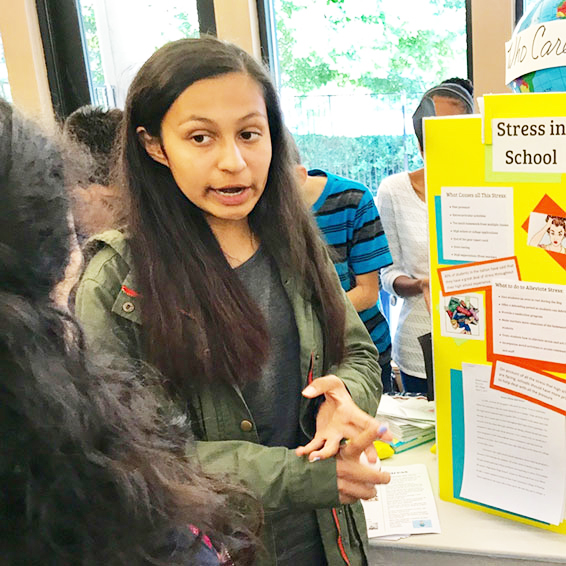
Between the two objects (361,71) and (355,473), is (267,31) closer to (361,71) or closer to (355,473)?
(361,71)

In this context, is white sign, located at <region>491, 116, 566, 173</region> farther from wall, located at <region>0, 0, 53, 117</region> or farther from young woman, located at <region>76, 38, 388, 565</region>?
wall, located at <region>0, 0, 53, 117</region>

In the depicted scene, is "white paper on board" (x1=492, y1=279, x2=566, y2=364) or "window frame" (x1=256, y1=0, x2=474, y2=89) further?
"window frame" (x1=256, y1=0, x2=474, y2=89)

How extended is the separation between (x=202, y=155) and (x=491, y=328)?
0.63 metres

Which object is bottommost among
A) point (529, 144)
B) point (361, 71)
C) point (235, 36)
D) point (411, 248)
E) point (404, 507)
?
point (404, 507)

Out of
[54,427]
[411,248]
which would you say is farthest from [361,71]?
[54,427]

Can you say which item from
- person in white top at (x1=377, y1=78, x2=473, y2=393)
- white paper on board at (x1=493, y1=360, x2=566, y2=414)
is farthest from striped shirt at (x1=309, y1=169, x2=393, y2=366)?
white paper on board at (x1=493, y1=360, x2=566, y2=414)

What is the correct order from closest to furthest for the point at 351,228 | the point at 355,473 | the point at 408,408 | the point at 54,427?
the point at 54,427 → the point at 355,473 → the point at 408,408 → the point at 351,228

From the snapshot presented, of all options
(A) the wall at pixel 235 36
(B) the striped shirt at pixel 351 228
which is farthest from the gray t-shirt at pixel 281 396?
(A) the wall at pixel 235 36

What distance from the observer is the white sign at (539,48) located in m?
1.00

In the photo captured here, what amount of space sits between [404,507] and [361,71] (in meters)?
2.39

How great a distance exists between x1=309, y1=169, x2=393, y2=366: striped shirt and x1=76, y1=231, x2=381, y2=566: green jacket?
34.7 inches

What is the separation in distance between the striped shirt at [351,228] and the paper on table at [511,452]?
0.79 meters

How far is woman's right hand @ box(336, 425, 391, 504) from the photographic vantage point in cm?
Result: 95

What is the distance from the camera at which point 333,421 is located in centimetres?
100
